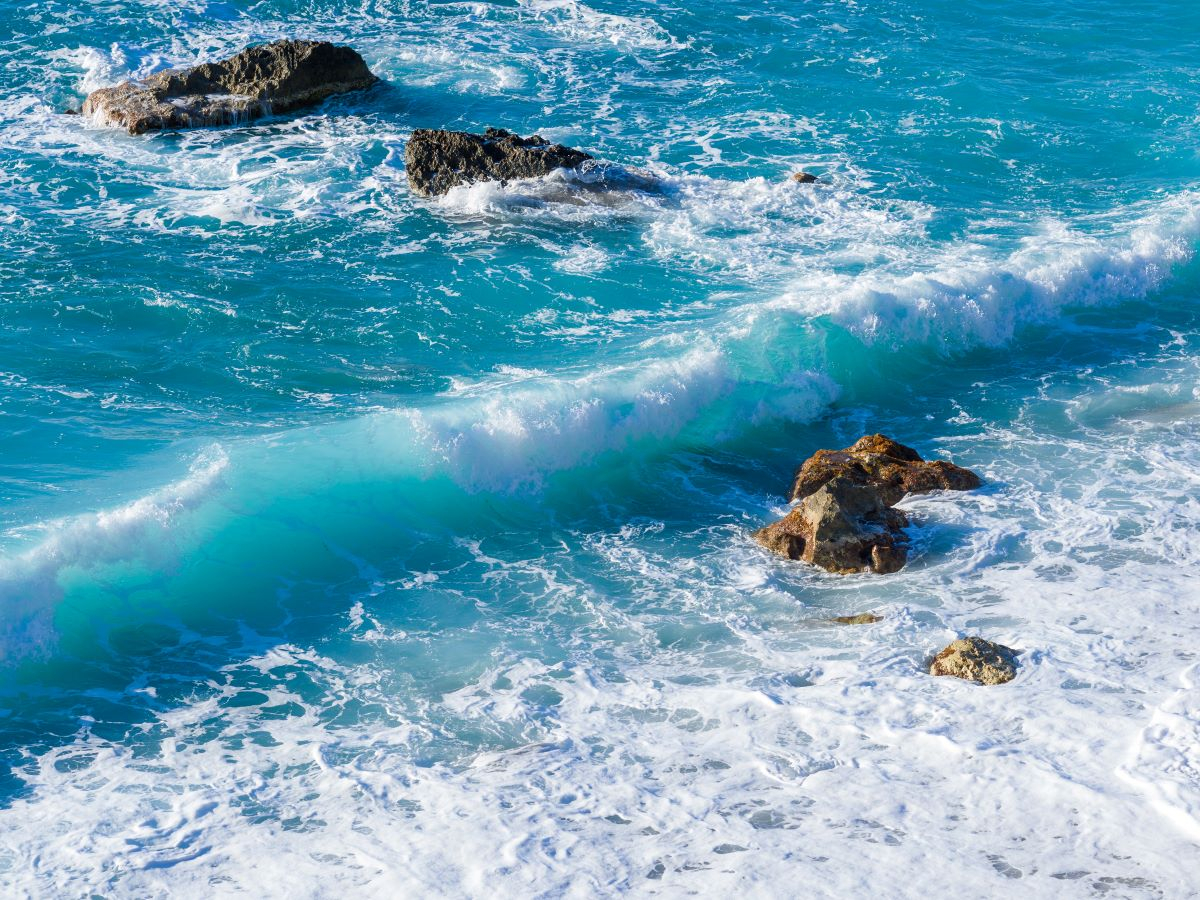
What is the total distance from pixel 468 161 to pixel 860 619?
33.6 ft

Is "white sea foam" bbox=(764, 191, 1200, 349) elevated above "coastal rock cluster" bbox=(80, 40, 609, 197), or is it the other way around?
"coastal rock cluster" bbox=(80, 40, 609, 197)

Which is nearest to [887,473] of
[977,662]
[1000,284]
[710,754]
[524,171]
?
[977,662]

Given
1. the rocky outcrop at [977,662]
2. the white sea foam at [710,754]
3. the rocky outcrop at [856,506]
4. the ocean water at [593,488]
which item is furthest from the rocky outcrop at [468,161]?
→ the rocky outcrop at [977,662]

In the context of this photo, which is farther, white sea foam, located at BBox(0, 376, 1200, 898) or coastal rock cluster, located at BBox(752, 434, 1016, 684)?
coastal rock cluster, located at BBox(752, 434, 1016, 684)

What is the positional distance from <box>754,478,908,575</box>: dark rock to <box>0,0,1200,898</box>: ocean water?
0.71 feet

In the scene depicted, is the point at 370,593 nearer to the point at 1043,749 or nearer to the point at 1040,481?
the point at 1043,749

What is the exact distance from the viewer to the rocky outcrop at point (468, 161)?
673 inches

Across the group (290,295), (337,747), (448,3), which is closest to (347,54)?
(448,3)

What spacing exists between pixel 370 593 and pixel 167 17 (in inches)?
694

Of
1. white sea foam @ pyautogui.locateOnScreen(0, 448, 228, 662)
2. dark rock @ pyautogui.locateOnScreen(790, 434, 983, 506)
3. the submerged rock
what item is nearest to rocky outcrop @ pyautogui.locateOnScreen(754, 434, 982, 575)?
dark rock @ pyautogui.locateOnScreen(790, 434, 983, 506)

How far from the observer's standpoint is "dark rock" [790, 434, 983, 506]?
11.1 meters

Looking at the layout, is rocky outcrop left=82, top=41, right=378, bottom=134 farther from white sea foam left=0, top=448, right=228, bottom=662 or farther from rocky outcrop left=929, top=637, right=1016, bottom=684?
rocky outcrop left=929, top=637, right=1016, bottom=684

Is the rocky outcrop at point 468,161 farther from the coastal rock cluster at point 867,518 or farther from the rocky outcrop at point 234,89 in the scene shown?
the coastal rock cluster at point 867,518

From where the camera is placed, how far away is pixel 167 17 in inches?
929
